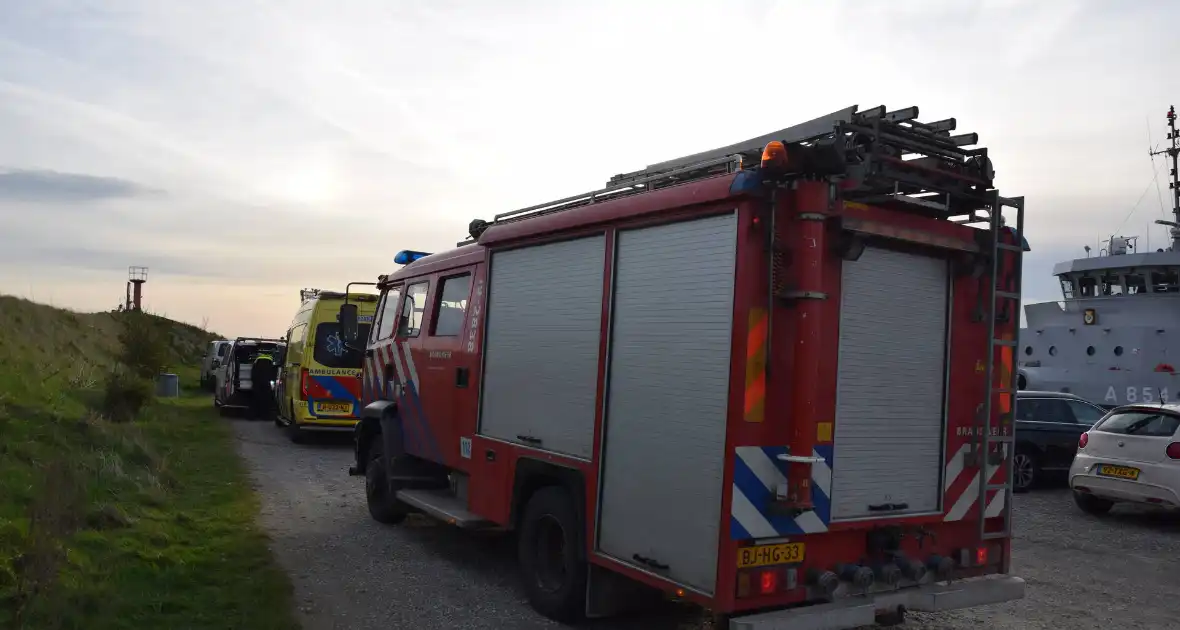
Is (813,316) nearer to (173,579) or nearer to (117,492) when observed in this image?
(173,579)

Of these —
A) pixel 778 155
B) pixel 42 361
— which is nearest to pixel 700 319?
pixel 778 155

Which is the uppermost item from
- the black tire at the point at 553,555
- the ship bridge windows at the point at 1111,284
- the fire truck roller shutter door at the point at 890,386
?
the ship bridge windows at the point at 1111,284

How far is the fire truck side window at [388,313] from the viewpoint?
931 cm

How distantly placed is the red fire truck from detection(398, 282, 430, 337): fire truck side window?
2341mm

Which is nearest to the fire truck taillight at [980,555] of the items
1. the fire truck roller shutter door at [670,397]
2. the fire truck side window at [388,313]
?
the fire truck roller shutter door at [670,397]

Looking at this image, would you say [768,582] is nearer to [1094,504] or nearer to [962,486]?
[962,486]

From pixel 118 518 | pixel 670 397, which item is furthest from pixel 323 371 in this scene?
pixel 670 397

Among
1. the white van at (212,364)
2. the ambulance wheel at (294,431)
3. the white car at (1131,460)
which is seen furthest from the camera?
the white van at (212,364)

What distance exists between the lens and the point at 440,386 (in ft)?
25.8

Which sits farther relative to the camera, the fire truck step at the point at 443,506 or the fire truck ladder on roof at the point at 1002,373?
the fire truck step at the point at 443,506

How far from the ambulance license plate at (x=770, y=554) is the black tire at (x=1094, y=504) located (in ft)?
27.3

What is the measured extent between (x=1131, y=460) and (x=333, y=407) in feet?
39.6

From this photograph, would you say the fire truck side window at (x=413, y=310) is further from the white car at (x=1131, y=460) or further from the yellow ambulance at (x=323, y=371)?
the white car at (x=1131, y=460)

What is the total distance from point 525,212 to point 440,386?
186 cm
